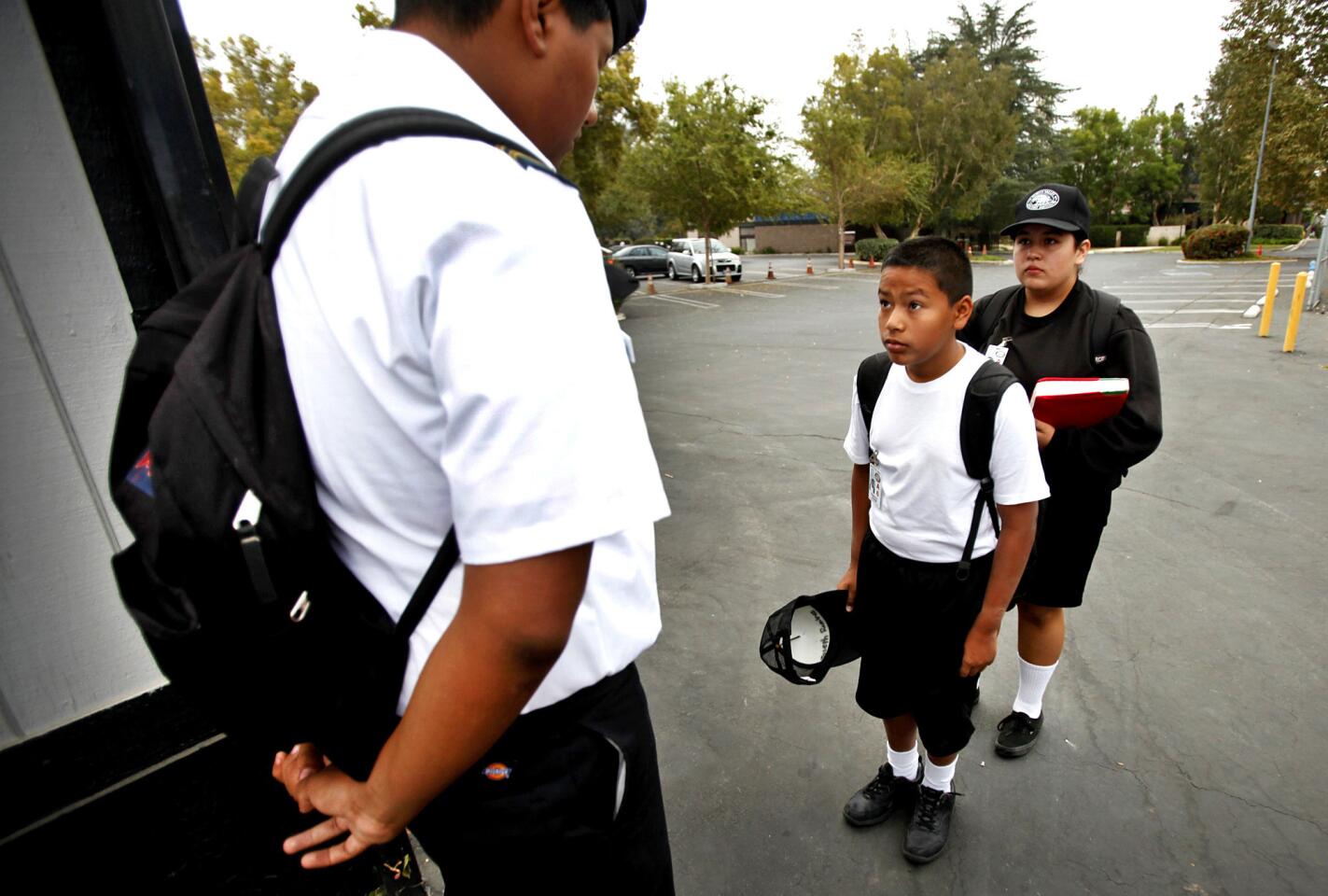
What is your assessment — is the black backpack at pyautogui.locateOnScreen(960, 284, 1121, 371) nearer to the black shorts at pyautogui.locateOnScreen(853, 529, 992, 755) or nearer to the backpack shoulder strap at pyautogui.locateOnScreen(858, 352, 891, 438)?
the backpack shoulder strap at pyautogui.locateOnScreen(858, 352, 891, 438)

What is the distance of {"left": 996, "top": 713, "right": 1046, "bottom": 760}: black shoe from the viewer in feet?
8.47

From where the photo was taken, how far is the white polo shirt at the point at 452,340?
0.64 metres

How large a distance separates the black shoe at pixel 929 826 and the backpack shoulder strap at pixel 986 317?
5.57ft

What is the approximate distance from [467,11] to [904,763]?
2.56 m

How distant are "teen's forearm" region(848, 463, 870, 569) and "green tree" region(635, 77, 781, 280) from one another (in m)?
21.7

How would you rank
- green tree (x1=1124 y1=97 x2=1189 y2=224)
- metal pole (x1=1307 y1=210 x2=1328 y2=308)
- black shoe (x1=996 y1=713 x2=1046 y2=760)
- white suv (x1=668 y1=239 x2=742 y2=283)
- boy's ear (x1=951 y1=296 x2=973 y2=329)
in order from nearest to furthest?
boy's ear (x1=951 y1=296 x2=973 y2=329), black shoe (x1=996 y1=713 x2=1046 y2=760), metal pole (x1=1307 y1=210 x2=1328 y2=308), white suv (x1=668 y1=239 x2=742 y2=283), green tree (x1=1124 y1=97 x2=1189 y2=224)

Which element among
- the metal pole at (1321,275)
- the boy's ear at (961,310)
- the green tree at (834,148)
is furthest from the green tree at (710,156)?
the boy's ear at (961,310)

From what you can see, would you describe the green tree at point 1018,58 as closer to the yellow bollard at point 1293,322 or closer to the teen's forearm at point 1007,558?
the yellow bollard at point 1293,322

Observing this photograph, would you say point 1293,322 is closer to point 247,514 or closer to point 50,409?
point 247,514

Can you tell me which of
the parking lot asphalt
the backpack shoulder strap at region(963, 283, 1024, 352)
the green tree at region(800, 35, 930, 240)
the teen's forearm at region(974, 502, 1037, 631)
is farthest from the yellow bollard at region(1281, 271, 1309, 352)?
the green tree at region(800, 35, 930, 240)

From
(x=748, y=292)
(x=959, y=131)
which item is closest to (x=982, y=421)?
(x=748, y=292)

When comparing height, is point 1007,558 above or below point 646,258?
below

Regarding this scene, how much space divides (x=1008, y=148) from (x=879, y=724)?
42224mm

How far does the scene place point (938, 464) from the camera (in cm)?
193
